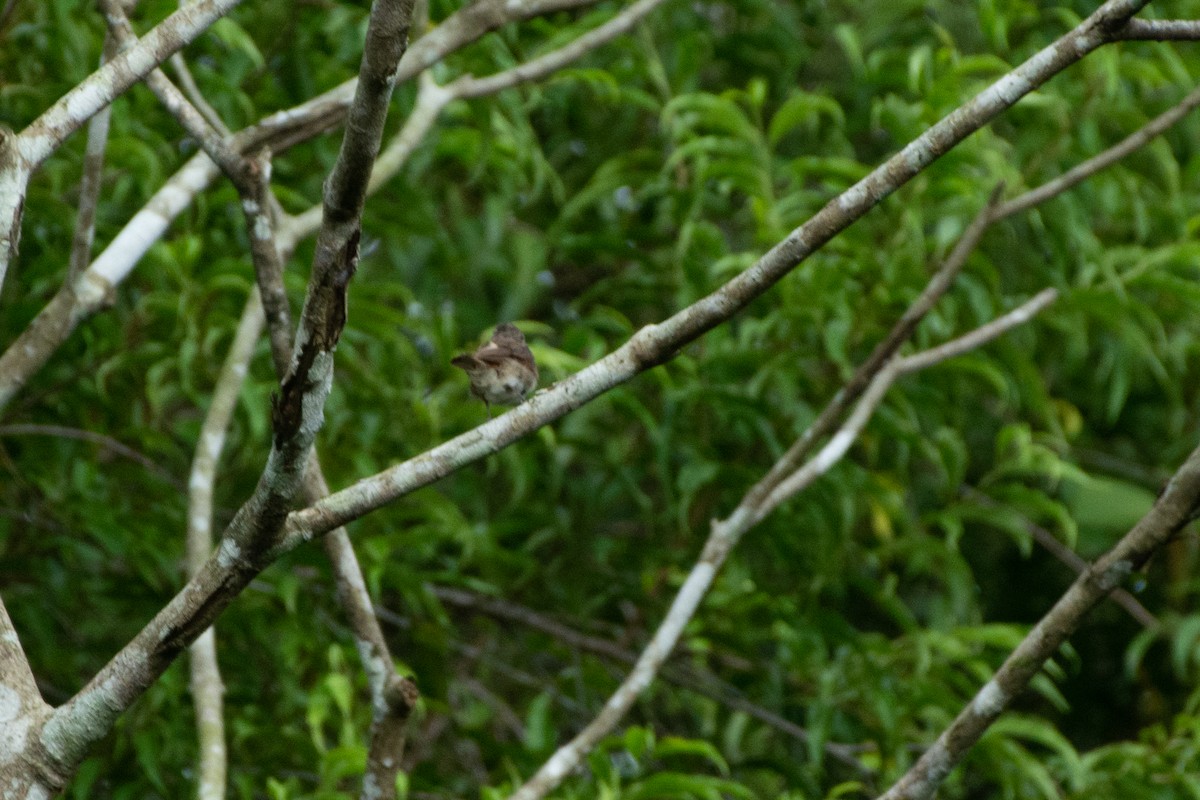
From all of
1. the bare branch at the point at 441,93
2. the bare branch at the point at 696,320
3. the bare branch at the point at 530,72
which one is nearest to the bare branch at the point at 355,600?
the bare branch at the point at 696,320

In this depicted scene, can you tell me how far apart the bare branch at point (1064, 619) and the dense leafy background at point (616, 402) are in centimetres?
77

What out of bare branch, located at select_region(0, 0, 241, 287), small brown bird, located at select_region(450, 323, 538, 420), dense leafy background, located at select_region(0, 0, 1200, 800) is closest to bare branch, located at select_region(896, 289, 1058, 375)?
dense leafy background, located at select_region(0, 0, 1200, 800)

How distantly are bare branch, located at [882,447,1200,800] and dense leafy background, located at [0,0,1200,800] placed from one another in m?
0.77

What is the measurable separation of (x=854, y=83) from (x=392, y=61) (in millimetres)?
3500

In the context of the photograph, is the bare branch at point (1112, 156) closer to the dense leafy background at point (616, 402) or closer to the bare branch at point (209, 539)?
the dense leafy background at point (616, 402)

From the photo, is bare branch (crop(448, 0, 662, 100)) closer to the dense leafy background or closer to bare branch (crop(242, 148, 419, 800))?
the dense leafy background

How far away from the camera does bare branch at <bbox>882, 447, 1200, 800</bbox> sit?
2.02m

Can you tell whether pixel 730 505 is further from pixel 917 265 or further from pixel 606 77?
pixel 606 77

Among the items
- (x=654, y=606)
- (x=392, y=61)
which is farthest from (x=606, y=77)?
(x=392, y=61)

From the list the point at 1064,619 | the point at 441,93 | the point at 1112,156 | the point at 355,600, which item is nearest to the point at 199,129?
the point at 355,600

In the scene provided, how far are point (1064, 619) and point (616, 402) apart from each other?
1.83m

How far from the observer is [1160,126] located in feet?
9.51

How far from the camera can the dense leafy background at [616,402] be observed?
346cm

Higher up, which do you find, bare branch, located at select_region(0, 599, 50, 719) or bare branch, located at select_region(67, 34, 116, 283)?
bare branch, located at select_region(67, 34, 116, 283)
